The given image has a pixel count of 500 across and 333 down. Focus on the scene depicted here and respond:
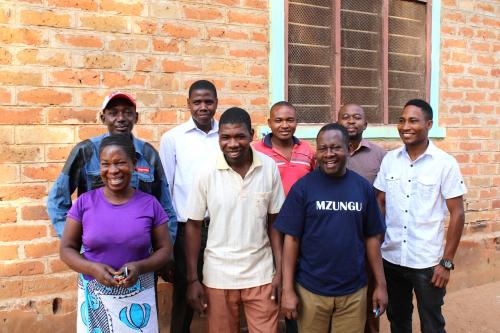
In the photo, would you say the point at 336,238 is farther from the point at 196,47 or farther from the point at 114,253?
the point at 196,47

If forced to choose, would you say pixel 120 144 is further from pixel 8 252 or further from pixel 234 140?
pixel 8 252

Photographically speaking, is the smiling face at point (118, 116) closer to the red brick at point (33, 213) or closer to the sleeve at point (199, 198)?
the sleeve at point (199, 198)

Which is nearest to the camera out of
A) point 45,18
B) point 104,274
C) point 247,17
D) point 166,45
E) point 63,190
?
point 104,274

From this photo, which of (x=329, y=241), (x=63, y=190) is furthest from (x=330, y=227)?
(x=63, y=190)

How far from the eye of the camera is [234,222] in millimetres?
2723

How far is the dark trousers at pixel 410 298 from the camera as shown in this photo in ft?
10.2

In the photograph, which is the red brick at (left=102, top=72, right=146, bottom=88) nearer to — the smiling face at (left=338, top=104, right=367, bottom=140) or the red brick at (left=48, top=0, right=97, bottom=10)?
the red brick at (left=48, top=0, right=97, bottom=10)

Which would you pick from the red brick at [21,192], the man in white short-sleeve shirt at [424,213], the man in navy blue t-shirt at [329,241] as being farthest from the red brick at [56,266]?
the man in white short-sleeve shirt at [424,213]

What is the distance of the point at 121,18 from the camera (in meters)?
3.62

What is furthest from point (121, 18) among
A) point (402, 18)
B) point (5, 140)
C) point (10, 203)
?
point (402, 18)

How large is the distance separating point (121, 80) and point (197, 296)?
170 centimetres

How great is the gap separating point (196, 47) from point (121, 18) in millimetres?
592

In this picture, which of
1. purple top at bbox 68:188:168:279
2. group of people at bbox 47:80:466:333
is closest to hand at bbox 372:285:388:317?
group of people at bbox 47:80:466:333

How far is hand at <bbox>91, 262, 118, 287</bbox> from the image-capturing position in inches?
89.0
